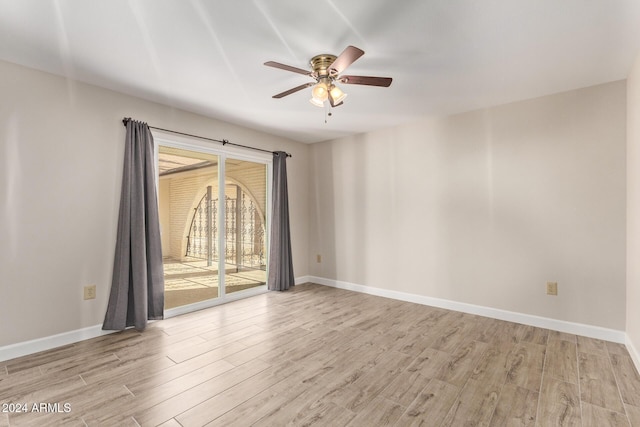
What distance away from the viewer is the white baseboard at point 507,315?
9.66 feet

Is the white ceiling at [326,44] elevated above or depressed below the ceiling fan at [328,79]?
above

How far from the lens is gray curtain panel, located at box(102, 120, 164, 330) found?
3.10m

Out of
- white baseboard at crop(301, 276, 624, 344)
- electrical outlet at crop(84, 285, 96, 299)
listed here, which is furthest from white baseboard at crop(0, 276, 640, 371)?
electrical outlet at crop(84, 285, 96, 299)

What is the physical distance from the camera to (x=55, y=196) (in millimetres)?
2814

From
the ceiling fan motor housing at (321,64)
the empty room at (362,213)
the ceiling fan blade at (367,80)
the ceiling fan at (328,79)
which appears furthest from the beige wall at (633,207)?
the ceiling fan motor housing at (321,64)

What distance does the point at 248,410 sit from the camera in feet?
6.22

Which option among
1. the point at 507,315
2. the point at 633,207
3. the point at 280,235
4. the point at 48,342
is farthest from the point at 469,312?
the point at 48,342

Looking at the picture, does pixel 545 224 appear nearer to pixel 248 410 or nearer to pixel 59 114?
pixel 248 410

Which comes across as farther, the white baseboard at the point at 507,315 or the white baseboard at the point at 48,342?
the white baseboard at the point at 507,315

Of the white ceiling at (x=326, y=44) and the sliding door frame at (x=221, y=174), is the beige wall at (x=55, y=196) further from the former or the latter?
the sliding door frame at (x=221, y=174)

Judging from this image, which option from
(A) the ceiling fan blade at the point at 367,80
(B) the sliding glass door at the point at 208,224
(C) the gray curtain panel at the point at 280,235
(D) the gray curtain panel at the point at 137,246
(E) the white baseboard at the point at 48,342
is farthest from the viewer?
(C) the gray curtain panel at the point at 280,235

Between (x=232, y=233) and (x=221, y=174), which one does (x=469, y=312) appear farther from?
(x=221, y=174)

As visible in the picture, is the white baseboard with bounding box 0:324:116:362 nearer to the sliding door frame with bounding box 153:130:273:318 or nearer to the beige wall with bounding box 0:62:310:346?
the beige wall with bounding box 0:62:310:346

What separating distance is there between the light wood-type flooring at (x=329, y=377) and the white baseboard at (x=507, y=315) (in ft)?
0.37
